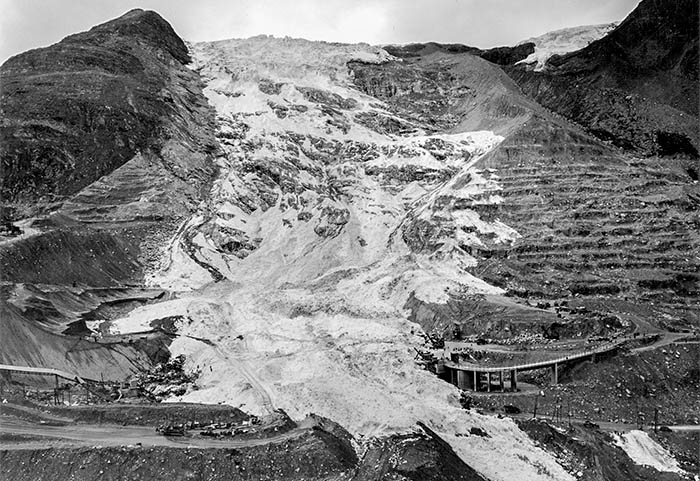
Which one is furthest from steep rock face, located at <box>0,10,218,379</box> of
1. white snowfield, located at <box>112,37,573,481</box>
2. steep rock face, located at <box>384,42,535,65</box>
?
steep rock face, located at <box>384,42,535,65</box>

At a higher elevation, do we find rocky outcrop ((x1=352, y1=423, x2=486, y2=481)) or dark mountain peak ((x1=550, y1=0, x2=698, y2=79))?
dark mountain peak ((x1=550, y1=0, x2=698, y2=79))

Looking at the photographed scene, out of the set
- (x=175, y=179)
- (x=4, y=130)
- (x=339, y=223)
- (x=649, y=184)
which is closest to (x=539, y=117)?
(x=649, y=184)

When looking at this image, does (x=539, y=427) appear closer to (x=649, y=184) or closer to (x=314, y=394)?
(x=314, y=394)

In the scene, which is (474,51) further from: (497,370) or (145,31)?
(497,370)

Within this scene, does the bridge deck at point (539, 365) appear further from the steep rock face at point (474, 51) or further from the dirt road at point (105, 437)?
the steep rock face at point (474, 51)

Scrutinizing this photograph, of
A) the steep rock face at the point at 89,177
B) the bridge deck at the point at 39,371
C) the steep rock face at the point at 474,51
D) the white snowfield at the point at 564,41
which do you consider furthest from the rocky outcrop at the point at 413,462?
the steep rock face at the point at 474,51

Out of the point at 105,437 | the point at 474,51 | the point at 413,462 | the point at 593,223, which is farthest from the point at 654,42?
the point at 105,437

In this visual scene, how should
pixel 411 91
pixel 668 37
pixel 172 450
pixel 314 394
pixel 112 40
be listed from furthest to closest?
pixel 411 91 → pixel 112 40 → pixel 668 37 → pixel 314 394 → pixel 172 450

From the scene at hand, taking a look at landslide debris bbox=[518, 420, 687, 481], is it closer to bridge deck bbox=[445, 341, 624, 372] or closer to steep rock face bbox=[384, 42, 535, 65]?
bridge deck bbox=[445, 341, 624, 372]
